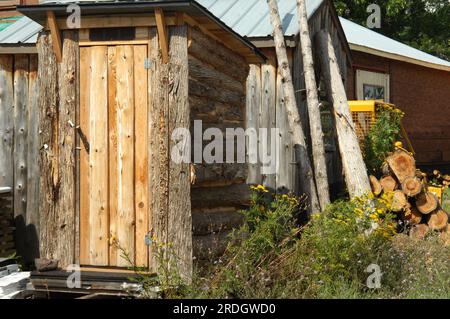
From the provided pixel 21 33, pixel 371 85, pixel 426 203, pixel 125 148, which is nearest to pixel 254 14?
pixel 21 33

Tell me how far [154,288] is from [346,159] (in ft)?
15.1

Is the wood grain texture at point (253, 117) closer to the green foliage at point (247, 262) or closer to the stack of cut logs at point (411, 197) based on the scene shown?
the stack of cut logs at point (411, 197)

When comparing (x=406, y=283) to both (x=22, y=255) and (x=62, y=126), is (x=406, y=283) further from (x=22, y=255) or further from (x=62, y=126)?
(x=22, y=255)

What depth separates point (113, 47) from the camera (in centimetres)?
611

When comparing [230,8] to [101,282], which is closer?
[101,282]

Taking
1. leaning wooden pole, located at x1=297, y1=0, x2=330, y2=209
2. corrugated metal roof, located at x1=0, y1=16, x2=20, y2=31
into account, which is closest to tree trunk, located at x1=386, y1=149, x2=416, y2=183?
leaning wooden pole, located at x1=297, y1=0, x2=330, y2=209

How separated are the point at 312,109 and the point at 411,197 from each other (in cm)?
205

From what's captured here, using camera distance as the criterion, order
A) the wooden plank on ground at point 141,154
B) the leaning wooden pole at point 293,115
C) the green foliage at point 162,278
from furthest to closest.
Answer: the leaning wooden pole at point 293,115
the wooden plank on ground at point 141,154
the green foliage at point 162,278

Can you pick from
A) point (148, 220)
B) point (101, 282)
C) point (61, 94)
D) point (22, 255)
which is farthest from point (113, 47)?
point (22, 255)

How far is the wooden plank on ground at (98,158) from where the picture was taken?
6.11 m

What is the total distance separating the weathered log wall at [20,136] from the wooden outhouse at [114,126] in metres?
2.40

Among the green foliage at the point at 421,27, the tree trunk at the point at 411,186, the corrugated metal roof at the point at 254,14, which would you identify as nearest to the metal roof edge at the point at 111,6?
the corrugated metal roof at the point at 254,14

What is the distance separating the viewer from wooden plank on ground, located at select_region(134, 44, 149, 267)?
597 cm

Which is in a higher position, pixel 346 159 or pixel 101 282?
pixel 346 159
